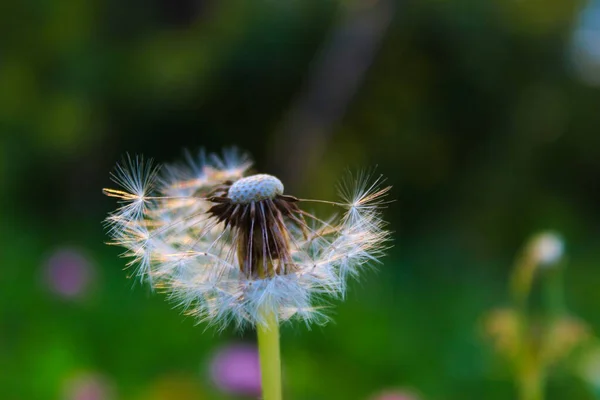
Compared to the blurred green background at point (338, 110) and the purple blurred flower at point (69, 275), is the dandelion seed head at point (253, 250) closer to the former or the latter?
the purple blurred flower at point (69, 275)

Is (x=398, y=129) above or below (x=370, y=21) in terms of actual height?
below

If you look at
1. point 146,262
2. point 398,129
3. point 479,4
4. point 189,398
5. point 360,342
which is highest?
point 479,4

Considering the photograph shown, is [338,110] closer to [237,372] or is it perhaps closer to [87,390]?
[237,372]

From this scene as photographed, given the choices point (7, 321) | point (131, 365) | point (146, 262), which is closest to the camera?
point (146, 262)

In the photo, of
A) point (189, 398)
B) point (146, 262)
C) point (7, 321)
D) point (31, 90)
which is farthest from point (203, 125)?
point (146, 262)

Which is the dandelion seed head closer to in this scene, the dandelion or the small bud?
the dandelion

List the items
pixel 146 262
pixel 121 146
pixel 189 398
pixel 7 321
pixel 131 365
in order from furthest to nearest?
pixel 121 146, pixel 7 321, pixel 131 365, pixel 189 398, pixel 146 262

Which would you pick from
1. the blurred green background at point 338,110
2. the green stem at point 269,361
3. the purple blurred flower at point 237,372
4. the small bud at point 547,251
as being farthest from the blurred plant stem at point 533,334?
the blurred green background at point 338,110

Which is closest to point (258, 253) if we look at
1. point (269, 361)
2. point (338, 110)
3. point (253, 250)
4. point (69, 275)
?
point (253, 250)

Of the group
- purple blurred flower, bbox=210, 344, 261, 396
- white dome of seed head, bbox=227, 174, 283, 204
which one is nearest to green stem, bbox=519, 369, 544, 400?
white dome of seed head, bbox=227, 174, 283, 204

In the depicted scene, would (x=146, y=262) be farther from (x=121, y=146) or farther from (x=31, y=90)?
(x=121, y=146)
